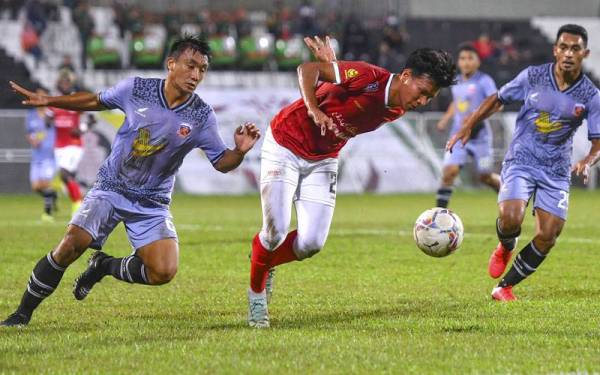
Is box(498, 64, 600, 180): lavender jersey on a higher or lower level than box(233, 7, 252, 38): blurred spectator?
higher

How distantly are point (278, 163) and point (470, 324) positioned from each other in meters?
1.75

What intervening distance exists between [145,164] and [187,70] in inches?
28.0

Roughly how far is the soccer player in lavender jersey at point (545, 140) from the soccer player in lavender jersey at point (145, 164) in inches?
107

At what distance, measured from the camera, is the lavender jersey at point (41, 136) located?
69.3 ft

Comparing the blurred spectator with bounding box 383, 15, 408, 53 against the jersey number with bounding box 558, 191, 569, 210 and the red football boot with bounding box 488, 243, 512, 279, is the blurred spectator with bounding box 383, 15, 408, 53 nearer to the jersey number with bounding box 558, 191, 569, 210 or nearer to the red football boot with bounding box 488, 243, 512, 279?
the red football boot with bounding box 488, 243, 512, 279

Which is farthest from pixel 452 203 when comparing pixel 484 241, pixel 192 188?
pixel 484 241

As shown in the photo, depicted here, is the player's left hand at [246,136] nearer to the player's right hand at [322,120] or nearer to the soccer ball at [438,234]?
the player's right hand at [322,120]

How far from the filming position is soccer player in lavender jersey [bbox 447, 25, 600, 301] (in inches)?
372

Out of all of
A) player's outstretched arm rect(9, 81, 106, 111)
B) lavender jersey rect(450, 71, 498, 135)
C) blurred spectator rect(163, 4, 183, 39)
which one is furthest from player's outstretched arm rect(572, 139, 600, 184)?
blurred spectator rect(163, 4, 183, 39)

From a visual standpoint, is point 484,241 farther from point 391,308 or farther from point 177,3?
point 177,3

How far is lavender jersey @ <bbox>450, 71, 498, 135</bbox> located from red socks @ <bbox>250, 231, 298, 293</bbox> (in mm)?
8823

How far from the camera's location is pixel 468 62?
16422 millimetres

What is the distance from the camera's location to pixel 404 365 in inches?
241

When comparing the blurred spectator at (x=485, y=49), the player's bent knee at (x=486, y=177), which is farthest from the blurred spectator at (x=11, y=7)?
the player's bent knee at (x=486, y=177)
